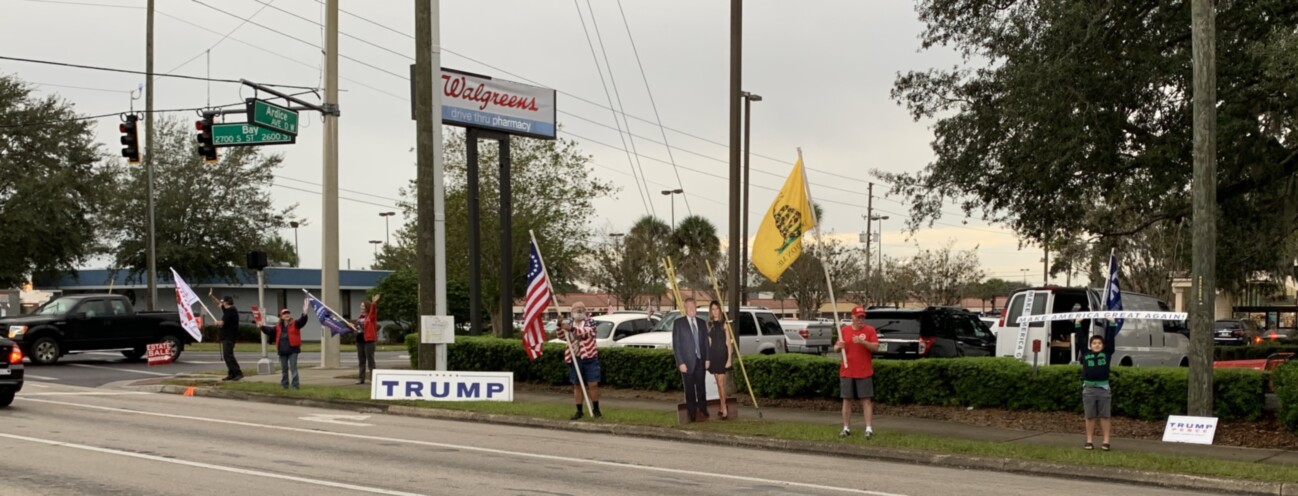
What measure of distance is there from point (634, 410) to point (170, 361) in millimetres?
17596

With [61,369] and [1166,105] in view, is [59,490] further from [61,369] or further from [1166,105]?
[61,369]

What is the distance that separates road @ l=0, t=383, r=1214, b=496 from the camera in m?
10.8

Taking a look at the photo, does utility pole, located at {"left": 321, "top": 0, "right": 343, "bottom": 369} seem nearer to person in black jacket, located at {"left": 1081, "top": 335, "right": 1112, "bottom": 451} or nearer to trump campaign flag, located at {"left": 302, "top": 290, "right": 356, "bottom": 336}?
trump campaign flag, located at {"left": 302, "top": 290, "right": 356, "bottom": 336}

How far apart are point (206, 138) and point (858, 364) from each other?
17.4m

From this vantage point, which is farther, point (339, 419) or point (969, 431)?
point (339, 419)

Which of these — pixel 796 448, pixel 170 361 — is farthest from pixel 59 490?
pixel 170 361

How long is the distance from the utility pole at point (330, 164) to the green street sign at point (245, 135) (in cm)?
106

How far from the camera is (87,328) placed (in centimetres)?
3031

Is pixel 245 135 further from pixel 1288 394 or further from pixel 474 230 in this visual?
pixel 1288 394

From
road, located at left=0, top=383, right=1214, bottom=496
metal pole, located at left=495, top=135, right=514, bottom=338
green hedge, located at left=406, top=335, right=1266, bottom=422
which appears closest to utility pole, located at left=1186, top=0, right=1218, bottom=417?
green hedge, located at left=406, top=335, right=1266, bottom=422

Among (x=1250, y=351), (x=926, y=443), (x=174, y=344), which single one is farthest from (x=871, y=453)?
(x=174, y=344)

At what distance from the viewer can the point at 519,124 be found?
84.0 feet

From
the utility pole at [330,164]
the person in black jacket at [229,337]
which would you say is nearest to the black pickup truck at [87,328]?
the utility pole at [330,164]

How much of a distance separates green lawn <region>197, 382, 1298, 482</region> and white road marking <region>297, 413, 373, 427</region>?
1507 millimetres
